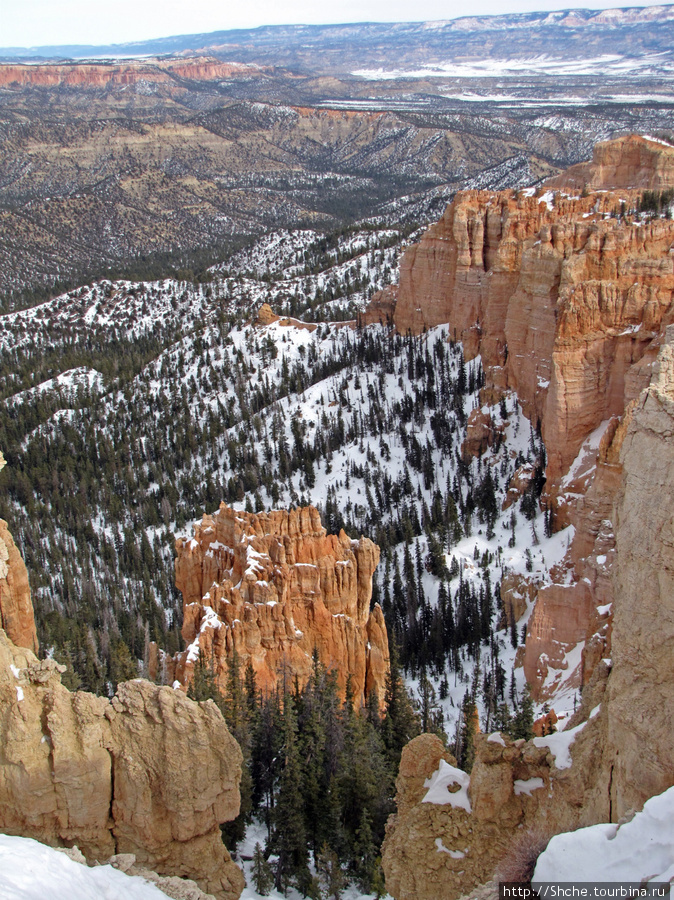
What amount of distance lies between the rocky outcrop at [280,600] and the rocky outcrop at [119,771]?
16.7 m

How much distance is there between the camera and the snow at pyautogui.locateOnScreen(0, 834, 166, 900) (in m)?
13.6

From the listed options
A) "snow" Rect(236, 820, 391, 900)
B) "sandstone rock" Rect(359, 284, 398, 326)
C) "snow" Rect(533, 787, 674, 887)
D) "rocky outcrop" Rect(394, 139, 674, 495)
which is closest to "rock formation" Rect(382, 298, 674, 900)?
"snow" Rect(533, 787, 674, 887)

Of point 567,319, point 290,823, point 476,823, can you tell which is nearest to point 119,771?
point 476,823

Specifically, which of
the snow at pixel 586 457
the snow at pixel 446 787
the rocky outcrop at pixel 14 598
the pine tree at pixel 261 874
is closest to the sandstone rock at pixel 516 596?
the snow at pixel 586 457

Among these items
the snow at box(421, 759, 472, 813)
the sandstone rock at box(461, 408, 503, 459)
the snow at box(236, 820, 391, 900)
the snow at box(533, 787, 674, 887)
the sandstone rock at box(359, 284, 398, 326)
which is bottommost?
the sandstone rock at box(461, 408, 503, 459)

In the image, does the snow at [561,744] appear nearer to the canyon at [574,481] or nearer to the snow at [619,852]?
the canyon at [574,481]

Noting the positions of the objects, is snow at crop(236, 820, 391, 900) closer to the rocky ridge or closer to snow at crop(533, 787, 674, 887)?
the rocky ridge

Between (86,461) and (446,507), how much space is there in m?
65.3

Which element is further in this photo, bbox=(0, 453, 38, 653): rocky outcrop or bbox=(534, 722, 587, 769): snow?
bbox=(0, 453, 38, 653): rocky outcrop

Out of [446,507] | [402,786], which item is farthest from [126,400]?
[402,786]

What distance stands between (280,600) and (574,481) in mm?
32126

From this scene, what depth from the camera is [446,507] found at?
79562 millimetres

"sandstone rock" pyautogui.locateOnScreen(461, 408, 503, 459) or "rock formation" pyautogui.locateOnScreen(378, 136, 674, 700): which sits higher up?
"rock formation" pyautogui.locateOnScreen(378, 136, 674, 700)

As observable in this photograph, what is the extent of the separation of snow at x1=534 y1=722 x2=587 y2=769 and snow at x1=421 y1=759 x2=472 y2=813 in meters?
2.15
